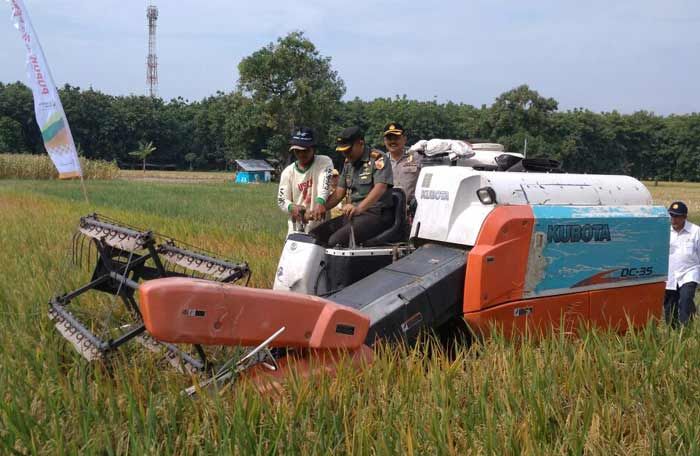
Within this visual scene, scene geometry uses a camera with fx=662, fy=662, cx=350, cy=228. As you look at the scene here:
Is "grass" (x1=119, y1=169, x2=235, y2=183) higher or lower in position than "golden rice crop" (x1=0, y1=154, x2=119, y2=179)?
lower

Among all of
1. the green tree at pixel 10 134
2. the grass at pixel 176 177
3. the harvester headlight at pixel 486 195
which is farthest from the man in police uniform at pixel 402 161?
the green tree at pixel 10 134

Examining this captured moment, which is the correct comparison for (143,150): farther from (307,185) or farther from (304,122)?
(307,185)

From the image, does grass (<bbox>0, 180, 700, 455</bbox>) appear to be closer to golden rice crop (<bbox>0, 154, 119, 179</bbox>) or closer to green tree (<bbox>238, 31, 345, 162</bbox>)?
golden rice crop (<bbox>0, 154, 119, 179</bbox>)

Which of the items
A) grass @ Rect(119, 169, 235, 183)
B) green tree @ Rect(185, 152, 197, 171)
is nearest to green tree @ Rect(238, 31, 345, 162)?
grass @ Rect(119, 169, 235, 183)

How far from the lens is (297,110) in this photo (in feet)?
160

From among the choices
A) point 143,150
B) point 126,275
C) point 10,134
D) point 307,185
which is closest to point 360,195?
point 307,185

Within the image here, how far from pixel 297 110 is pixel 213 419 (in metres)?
47.2

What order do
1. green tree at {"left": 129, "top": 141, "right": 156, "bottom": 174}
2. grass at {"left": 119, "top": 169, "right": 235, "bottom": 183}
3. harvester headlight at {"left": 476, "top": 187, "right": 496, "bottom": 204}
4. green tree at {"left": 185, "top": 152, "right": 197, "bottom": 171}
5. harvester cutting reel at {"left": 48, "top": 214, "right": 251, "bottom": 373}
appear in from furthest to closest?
green tree at {"left": 185, "top": 152, "right": 197, "bottom": 171}
green tree at {"left": 129, "top": 141, "right": 156, "bottom": 174}
grass at {"left": 119, "top": 169, "right": 235, "bottom": 183}
harvester headlight at {"left": 476, "top": 187, "right": 496, "bottom": 204}
harvester cutting reel at {"left": 48, "top": 214, "right": 251, "bottom": 373}

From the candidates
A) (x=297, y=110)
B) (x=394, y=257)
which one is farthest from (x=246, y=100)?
(x=394, y=257)

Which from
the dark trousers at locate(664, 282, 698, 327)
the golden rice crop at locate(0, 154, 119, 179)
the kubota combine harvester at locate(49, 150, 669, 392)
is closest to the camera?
the kubota combine harvester at locate(49, 150, 669, 392)

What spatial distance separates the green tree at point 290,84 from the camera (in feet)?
158

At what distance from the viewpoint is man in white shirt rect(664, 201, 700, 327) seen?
614 cm

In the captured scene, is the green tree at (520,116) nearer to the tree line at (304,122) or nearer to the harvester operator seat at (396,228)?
the tree line at (304,122)

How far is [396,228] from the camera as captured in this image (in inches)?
187
